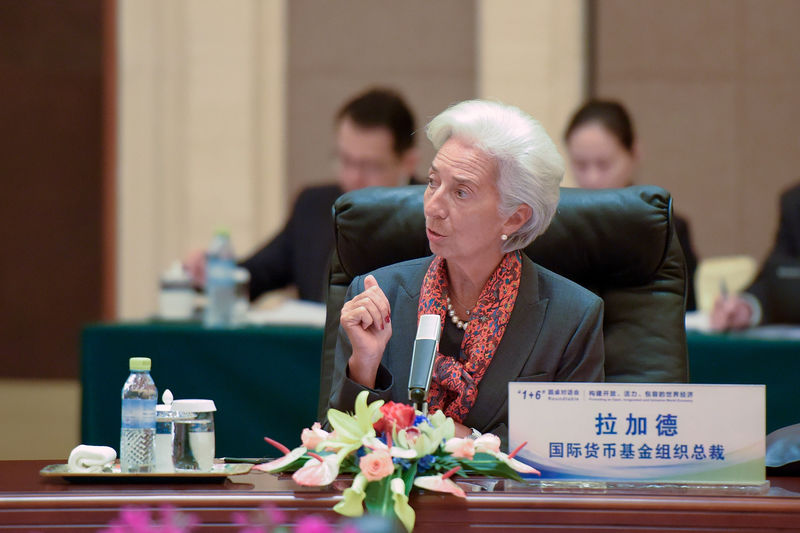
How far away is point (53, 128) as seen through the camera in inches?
236

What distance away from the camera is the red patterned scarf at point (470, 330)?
1.82 m

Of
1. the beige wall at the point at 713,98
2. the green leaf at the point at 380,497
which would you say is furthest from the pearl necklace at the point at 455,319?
the beige wall at the point at 713,98

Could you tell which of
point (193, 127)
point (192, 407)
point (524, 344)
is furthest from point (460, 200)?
point (193, 127)

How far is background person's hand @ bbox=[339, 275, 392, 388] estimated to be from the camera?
5.50 feet

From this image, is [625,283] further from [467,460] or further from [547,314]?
[467,460]

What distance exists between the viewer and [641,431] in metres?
1.46

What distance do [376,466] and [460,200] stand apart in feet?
2.25

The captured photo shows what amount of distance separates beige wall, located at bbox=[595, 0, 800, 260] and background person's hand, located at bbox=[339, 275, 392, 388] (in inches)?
145

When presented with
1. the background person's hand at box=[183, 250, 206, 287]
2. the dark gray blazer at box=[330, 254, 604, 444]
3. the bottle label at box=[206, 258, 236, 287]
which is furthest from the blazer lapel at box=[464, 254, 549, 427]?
the background person's hand at box=[183, 250, 206, 287]

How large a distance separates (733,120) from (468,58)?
131 centimetres

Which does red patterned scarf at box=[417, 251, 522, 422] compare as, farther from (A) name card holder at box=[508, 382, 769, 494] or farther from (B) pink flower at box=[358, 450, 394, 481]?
(B) pink flower at box=[358, 450, 394, 481]

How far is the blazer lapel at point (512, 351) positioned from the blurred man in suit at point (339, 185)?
1.57 m

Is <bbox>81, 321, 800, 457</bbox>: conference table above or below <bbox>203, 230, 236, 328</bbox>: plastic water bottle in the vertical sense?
below

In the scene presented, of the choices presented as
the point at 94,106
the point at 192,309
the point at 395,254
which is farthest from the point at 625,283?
the point at 94,106
